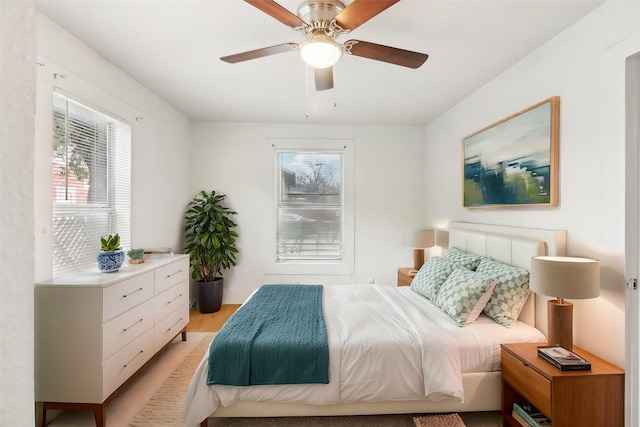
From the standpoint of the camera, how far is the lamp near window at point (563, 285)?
172 cm

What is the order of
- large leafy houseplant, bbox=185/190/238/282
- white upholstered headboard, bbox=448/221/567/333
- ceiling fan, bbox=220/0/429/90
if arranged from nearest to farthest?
ceiling fan, bbox=220/0/429/90, white upholstered headboard, bbox=448/221/567/333, large leafy houseplant, bbox=185/190/238/282

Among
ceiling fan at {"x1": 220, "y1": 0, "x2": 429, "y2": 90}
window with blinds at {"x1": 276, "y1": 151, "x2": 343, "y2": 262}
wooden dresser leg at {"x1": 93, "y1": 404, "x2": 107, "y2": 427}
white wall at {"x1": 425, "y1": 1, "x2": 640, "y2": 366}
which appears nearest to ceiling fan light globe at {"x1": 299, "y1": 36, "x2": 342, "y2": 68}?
ceiling fan at {"x1": 220, "y1": 0, "x2": 429, "y2": 90}

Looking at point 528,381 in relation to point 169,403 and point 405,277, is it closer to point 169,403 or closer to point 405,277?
point 405,277

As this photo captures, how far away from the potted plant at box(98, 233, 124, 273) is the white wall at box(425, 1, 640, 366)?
3.22m

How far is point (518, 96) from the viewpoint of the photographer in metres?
2.58

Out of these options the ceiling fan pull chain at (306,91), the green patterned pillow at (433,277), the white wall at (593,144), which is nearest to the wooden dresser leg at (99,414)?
the green patterned pillow at (433,277)

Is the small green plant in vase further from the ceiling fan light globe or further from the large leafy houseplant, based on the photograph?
the ceiling fan light globe

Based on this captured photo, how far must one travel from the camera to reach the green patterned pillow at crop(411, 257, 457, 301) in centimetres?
271

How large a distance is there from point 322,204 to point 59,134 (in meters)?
3.04

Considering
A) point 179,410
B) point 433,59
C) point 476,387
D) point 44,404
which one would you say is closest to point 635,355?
point 476,387

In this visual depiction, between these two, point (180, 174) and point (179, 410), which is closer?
point (179, 410)

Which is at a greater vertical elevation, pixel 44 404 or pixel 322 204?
pixel 322 204

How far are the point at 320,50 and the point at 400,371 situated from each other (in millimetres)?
1992

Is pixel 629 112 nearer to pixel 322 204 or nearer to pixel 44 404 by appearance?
pixel 322 204
